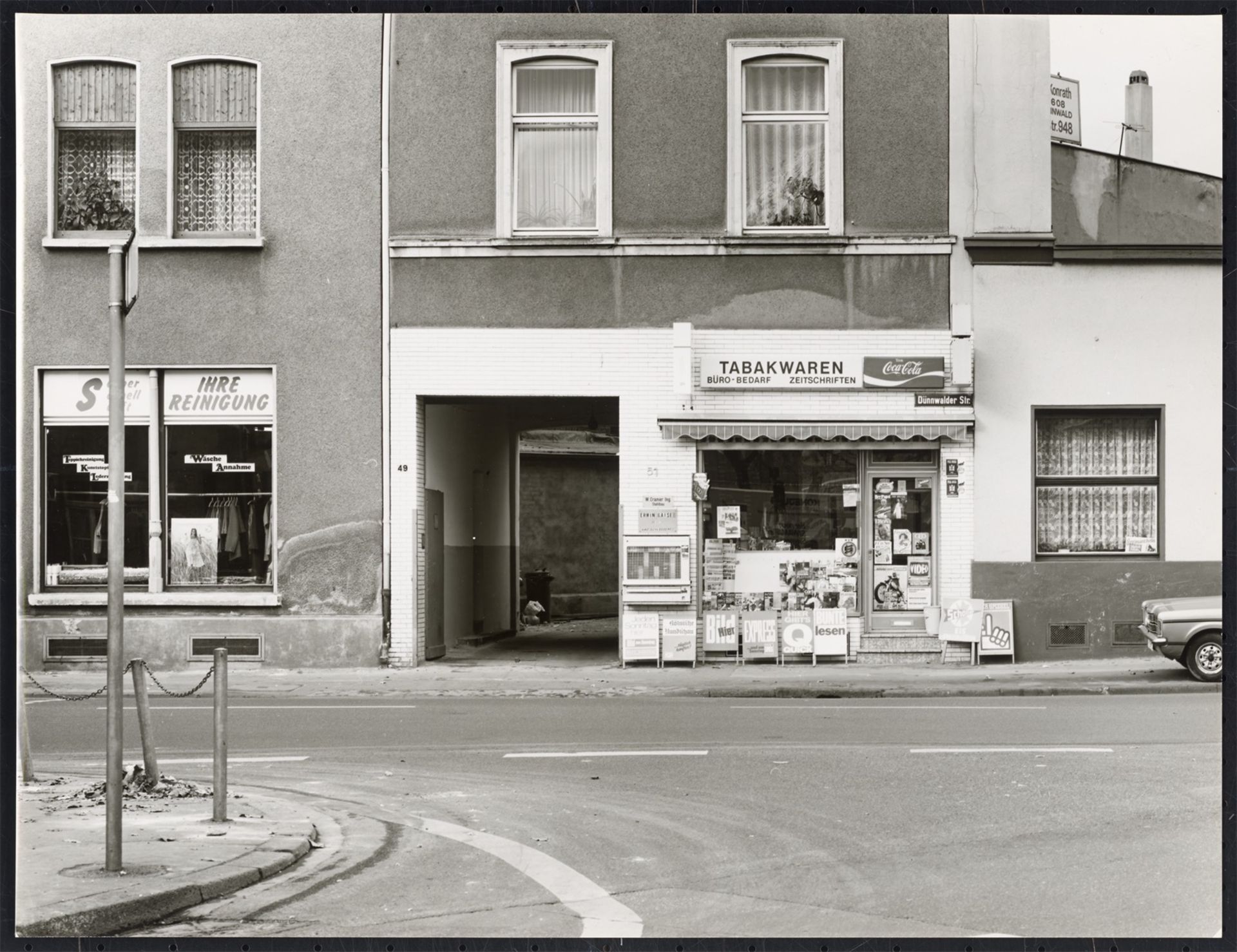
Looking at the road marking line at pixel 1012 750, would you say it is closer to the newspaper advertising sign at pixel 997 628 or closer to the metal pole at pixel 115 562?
the metal pole at pixel 115 562

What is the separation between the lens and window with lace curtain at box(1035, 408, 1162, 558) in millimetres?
20094

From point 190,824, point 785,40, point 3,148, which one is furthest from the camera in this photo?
point 785,40

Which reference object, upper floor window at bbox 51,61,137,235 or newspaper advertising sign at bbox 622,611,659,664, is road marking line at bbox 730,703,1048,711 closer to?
newspaper advertising sign at bbox 622,611,659,664

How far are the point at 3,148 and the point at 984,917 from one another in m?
4.79

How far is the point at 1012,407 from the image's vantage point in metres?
19.9

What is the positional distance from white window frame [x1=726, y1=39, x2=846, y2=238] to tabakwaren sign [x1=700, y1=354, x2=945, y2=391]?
1.60 metres

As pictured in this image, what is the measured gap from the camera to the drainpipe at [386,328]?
19953 millimetres

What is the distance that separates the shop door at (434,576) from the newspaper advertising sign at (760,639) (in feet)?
14.0

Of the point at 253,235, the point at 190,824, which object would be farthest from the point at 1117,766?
the point at 253,235

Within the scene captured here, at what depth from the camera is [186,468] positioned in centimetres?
2014

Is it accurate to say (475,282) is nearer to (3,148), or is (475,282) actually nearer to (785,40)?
(785,40)

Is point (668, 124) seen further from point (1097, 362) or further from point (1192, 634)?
point (1192, 634)

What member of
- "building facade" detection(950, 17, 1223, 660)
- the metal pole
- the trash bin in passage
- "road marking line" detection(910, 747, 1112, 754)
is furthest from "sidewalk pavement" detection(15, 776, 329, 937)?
the trash bin in passage

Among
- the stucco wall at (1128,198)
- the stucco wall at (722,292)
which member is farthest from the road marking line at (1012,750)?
the stucco wall at (1128,198)
